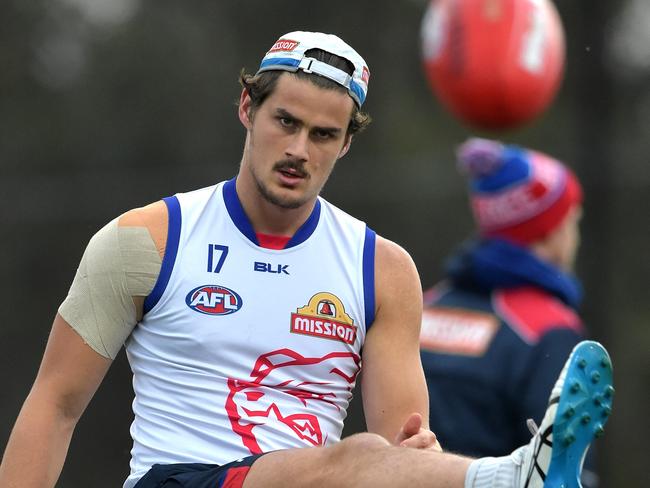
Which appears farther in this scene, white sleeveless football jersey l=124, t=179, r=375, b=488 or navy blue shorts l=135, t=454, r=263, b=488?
white sleeveless football jersey l=124, t=179, r=375, b=488

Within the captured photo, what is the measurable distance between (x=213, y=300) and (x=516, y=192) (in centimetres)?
290

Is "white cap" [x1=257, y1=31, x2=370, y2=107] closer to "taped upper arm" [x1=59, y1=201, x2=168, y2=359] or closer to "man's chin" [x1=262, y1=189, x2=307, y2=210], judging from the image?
A: "man's chin" [x1=262, y1=189, x2=307, y2=210]

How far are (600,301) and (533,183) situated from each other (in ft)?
13.9

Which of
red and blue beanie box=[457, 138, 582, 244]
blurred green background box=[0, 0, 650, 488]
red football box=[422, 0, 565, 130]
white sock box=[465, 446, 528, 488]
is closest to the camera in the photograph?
white sock box=[465, 446, 528, 488]

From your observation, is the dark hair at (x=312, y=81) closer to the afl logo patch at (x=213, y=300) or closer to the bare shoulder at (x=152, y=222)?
the bare shoulder at (x=152, y=222)

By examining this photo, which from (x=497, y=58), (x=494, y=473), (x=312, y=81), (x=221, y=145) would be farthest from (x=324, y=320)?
(x=221, y=145)

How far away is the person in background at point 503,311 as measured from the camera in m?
6.44

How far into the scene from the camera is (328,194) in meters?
12.3

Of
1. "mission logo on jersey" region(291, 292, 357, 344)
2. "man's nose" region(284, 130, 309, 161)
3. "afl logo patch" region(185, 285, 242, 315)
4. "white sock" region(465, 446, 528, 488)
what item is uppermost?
"man's nose" region(284, 130, 309, 161)

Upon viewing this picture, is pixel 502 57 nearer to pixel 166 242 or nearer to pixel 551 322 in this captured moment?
pixel 551 322

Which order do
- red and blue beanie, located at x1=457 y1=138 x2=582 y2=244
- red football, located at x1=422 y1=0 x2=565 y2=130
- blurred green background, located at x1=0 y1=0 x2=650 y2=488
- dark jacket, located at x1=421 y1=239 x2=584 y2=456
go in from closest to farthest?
dark jacket, located at x1=421 y1=239 x2=584 y2=456, red and blue beanie, located at x1=457 y1=138 x2=582 y2=244, red football, located at x1=422 y1=0 x2=565 y2=130, blurred green background, located at x1=0 y1=0 x2=650 y2=488

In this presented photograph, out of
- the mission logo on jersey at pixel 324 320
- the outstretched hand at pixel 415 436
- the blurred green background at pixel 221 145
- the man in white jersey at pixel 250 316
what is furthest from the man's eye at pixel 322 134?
the blurred green background at pixel 221 145

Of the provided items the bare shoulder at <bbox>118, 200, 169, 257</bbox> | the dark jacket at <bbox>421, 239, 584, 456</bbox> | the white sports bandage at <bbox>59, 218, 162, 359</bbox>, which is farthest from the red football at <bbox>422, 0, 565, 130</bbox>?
the white sports bandage at <bbox>59, 218, 162, 359</bbox>

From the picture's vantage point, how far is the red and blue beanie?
699 cm
